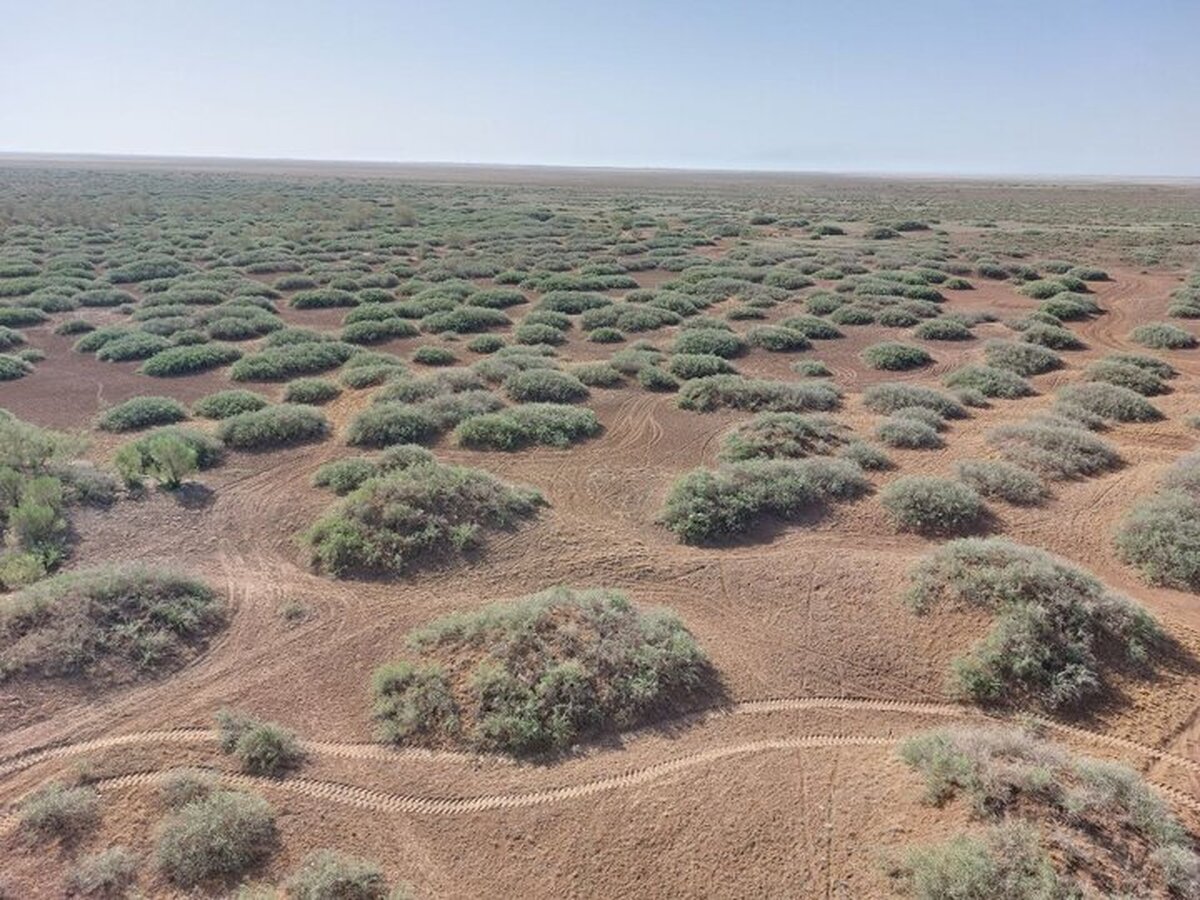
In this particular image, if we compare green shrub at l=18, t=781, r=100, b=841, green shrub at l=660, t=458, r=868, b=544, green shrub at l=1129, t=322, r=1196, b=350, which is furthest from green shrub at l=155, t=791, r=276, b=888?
green shrub at l=1129, t=322, r=1196, b=350

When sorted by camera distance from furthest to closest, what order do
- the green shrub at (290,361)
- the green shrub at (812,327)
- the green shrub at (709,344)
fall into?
the green shrub at (812,327) < the green shrub at (709,344) < the green shrub at (290,361)

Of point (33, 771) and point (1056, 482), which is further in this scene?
point (1056, 482)

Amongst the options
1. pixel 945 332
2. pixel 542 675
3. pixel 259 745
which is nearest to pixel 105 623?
pixel 259 745

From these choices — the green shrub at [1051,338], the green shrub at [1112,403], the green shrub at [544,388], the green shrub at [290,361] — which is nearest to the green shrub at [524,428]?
the green shrub at [544,388]

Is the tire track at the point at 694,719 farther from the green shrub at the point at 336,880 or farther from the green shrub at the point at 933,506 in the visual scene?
the green shrub at the point at 933,506

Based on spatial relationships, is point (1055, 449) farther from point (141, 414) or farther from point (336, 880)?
point (141, 414)

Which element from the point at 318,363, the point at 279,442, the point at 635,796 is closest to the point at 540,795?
the point at 635,796

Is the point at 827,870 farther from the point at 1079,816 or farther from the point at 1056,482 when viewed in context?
the point at 1056,482
